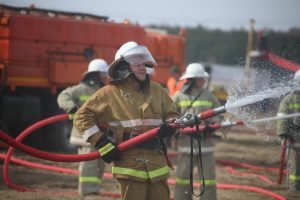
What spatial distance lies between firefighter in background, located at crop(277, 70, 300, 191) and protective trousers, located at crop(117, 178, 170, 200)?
2.74m

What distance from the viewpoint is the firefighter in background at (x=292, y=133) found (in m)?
8.15

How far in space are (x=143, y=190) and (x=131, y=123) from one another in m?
0.59

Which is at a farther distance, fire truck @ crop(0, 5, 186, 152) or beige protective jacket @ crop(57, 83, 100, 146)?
fire truck @ crop(0, 5, 186, 152)

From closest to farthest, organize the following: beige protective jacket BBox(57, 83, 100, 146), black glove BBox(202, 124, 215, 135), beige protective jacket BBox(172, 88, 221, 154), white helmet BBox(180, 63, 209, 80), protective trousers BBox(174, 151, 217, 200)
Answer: protective trousers BBox(174, 151, 217, 200)
beige protective jacket BBox(172, 88, 221, 154)
black glove BBox(202, 124, 215, 135)
white helmet BBox(180, 63, 209, 80)
beige protective jacket BBox(57, 83, 100, 146)

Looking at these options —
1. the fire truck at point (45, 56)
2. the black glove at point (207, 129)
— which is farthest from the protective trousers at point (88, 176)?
the fire truck at point (45, 56)

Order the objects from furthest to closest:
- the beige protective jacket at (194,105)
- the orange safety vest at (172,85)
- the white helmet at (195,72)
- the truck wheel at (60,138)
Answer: the orange safety vest at (172,85), the truck wheel at (60,138), the white helmet at (195,72), the beige protective jacket at (194,105)

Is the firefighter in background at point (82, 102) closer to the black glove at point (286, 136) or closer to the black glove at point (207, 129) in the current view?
the black glove at point (207, 129)

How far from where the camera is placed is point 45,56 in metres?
12.7

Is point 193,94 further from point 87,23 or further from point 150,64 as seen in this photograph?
point 87,23

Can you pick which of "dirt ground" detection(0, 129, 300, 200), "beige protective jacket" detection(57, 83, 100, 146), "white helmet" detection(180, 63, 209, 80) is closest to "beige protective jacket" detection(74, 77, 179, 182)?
"dirt ground" detection(0, 129, 300, 200)

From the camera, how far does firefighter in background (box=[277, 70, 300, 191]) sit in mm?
8148

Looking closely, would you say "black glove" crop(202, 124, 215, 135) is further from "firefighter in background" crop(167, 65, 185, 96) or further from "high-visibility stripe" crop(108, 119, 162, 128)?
"firefighter in background" crop(167, 65, 185, 96)

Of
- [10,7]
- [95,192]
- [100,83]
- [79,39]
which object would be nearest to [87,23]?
[79,39]

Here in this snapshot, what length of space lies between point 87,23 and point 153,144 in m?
8.09
